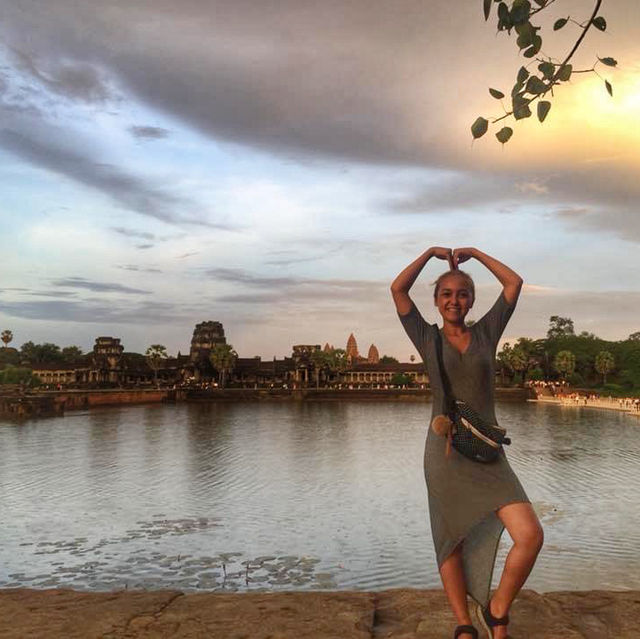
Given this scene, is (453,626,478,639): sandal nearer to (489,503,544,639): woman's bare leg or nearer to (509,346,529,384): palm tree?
(489,503,544,639): woman's bare leg

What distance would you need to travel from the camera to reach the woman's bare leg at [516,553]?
3510 millimetres

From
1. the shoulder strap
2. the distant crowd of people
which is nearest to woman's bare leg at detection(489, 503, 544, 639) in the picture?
the shoulder strap

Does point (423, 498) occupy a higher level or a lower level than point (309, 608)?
lower

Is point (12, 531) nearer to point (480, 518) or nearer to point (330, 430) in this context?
point (480, 518)

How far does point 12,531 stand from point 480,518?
13.5 meters

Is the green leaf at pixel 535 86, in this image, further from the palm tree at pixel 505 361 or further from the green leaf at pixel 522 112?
the palm tree at pixel 505 361

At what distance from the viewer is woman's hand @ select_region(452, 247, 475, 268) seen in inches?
156

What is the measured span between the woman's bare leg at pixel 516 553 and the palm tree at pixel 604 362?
3686 inches

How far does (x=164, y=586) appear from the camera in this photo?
35.0 ft

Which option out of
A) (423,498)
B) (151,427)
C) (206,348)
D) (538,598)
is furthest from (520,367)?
(538,598)

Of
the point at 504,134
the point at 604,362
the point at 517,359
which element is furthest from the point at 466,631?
the point at 517,359

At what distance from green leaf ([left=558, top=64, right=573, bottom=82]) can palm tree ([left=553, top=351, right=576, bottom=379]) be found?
306 ft

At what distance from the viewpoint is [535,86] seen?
303cm

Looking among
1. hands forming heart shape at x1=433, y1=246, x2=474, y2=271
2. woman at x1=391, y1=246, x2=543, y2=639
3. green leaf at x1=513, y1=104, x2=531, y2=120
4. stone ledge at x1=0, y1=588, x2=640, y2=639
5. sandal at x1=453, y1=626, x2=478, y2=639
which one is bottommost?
stone ledge at x1=0, y1=588, x2=640, y2=639
